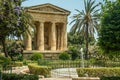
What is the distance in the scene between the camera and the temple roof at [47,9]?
2330 inches

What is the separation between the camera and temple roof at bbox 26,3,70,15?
59.2 m

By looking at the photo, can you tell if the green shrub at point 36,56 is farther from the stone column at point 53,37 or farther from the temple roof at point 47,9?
the temple roof at point 47,9

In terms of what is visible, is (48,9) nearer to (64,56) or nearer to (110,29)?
(64,56)

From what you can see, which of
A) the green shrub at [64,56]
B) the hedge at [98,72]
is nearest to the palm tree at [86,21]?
the green shrub at [64,56]

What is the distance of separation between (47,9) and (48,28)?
18.5 feet

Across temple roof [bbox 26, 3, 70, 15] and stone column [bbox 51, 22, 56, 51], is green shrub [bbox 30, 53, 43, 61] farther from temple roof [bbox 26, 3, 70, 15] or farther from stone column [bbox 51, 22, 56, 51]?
temple roof [bbox 26, 3, 70, 15]

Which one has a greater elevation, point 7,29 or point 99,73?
point 7,29

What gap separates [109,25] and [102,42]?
1143mm

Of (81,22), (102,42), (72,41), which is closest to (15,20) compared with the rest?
(102,42)

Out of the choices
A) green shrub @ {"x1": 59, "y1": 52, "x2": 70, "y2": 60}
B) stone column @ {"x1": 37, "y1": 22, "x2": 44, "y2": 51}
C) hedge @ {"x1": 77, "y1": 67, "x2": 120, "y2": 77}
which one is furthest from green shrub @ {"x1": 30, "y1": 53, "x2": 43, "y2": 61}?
hedge @ {"x1": 77, "y1": 67, "x2": 120, "y2": 77}

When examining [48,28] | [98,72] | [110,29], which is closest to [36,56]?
[48,28]

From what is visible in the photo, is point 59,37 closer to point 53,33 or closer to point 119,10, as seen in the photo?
point 53,33

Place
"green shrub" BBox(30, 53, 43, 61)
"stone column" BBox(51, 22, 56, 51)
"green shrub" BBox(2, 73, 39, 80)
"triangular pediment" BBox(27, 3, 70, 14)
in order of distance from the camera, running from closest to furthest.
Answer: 1. "green shrub" BBox(2, 73, 39, 80)
2. "green shrub" BBox(30, 53, 43, 61)
3. "triangular pediment" BBox(27, 3, 70, 14)
4. "stone column" BBox(51, 22, 56, 51)

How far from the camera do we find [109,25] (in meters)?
17.5
